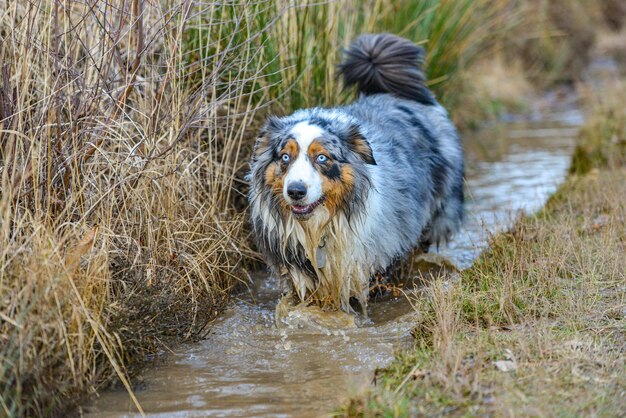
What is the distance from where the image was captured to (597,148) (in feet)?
27.9

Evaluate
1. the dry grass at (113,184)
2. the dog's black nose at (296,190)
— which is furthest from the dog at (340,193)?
the dry grass at (113,184)

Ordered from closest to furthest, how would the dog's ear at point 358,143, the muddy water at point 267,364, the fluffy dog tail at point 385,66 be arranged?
the muddy water at point 267,364 < the dog's ear at point 358,143 < the fluffy dog tail at point 385,66

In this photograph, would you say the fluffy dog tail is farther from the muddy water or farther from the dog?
the muddy water

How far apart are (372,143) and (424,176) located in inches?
25.2

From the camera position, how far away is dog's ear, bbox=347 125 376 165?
4922 millimetres

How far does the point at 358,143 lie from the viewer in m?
4.93

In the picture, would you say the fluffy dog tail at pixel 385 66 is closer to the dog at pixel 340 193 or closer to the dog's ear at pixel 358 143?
the dog at pixel 340 193

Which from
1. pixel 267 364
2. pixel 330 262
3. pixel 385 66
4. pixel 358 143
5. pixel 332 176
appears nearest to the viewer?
pixel 267 364

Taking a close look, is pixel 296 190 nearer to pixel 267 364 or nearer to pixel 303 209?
pixel 303 209

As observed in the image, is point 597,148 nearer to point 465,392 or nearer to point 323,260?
point 323,260

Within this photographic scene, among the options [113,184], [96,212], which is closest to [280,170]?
[113,184]

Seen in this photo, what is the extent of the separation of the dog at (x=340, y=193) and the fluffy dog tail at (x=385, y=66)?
0.89ft

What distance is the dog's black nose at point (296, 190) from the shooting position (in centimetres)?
451

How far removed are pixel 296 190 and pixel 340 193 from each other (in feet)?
1.32
